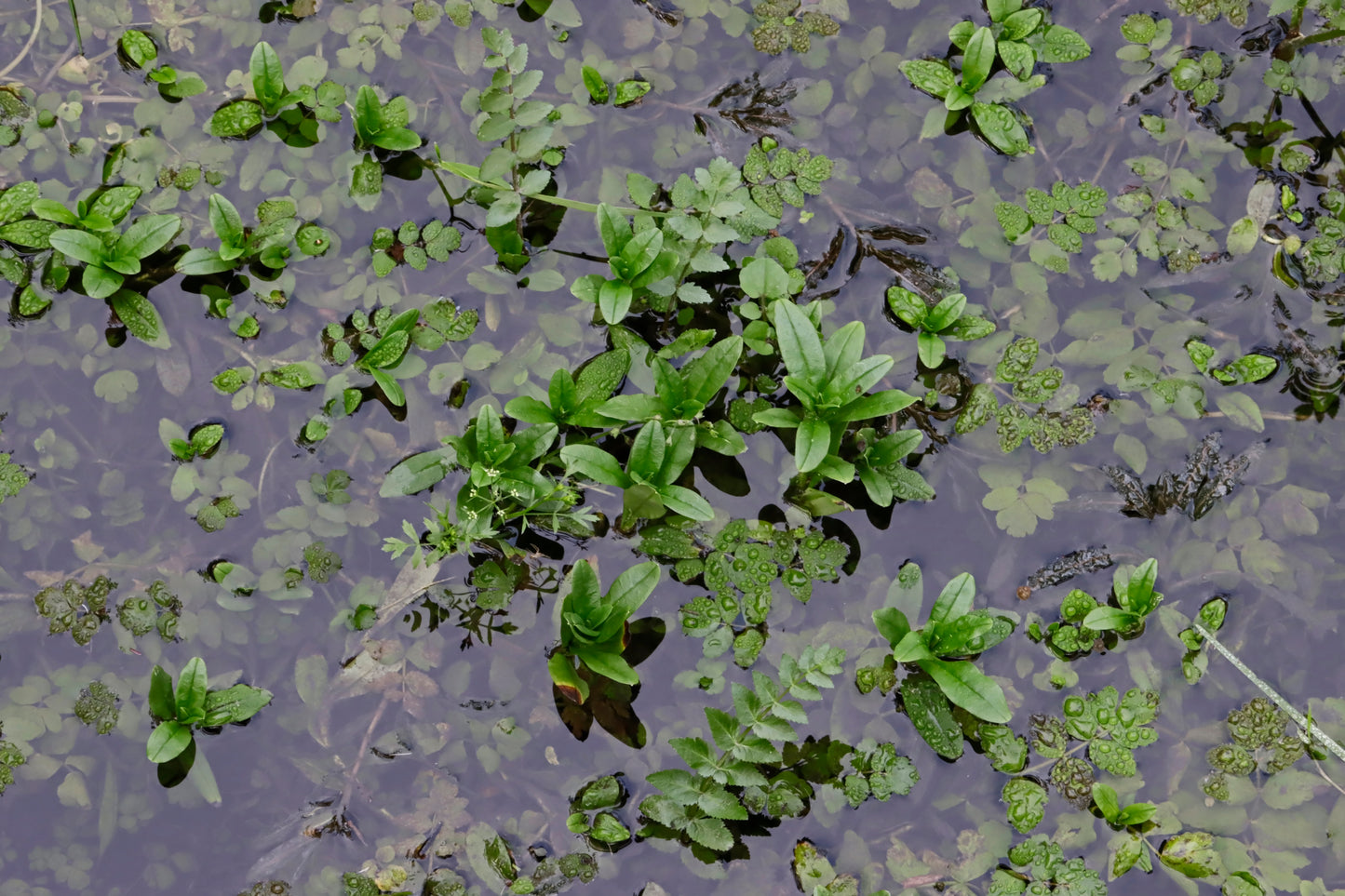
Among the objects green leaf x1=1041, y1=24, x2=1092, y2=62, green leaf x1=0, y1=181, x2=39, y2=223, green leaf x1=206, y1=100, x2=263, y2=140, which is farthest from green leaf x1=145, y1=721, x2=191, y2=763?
green leaf x1=1041, y1=24, x2=1092, y2=62

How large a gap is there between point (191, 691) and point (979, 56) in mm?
3414

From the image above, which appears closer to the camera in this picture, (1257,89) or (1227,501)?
(1227,501)

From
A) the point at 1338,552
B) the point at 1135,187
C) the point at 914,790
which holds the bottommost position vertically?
the point at 914,790

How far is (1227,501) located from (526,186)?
8.69 feet

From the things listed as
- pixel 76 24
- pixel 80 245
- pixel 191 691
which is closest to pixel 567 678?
pixel 191 691

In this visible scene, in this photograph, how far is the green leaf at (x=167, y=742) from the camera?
300 centimetres

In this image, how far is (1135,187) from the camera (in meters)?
3.50

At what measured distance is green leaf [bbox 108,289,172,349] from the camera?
11.0 feet

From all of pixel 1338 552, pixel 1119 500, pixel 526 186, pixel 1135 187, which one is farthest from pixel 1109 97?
pixel 526 186

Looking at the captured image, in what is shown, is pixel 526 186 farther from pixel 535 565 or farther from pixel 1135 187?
pixel 1135 187

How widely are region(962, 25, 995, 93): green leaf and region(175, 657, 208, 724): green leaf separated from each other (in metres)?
3.28

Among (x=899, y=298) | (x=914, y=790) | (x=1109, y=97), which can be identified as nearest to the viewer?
(x=914, y=790)

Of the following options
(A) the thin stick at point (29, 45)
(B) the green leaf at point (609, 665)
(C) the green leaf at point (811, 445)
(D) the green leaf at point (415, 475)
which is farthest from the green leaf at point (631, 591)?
(A) the thin stick at point (29, 45)

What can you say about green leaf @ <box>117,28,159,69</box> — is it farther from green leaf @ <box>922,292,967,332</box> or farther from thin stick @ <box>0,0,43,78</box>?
green leaf @ <box>922,292,967,332</box>
